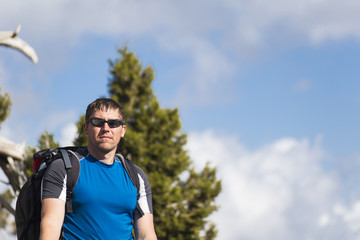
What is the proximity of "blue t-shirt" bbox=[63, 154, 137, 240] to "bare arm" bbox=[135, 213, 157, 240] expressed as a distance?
0.15 metres

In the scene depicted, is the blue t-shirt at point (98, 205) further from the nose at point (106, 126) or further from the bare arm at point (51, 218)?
the nose at point (106, 126)

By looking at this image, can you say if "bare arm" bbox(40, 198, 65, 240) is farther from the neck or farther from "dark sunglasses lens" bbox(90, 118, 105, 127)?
"dark sunglasses lens" bbox(90, 118, 105, 127)

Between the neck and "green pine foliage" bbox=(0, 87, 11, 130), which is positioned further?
"green pine foliage" bbox=(0, 87, 11, 130)

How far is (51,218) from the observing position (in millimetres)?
2896

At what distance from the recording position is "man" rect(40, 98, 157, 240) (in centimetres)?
293

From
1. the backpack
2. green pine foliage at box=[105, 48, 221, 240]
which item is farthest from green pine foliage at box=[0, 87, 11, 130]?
the backpack

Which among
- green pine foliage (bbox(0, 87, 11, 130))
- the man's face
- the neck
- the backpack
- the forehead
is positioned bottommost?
the backpack

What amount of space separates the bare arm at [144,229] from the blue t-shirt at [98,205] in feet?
0.50

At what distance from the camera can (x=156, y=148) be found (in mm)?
21625

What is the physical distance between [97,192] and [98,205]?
7 centimetres

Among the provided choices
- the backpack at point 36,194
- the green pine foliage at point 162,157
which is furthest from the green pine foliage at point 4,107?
the backpack at point 36,194

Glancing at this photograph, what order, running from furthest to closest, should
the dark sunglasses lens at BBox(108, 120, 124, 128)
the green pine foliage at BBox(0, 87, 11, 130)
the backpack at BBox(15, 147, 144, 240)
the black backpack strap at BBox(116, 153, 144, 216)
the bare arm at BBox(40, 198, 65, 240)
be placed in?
the green pine foliage at BBox(0, 87, 11, 130), the black backpack strap at BBox(116, 153, 144, 216), the dark sunglasses lens at BBox(108, 120, 124, 128), the backpack at BBox(15, 147, 144, 240), the bare arm at BBox(40, 198, 65, 240)

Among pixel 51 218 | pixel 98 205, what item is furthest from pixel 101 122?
pixel 51 218

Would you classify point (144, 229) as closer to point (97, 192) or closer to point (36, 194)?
point (97, 192)
